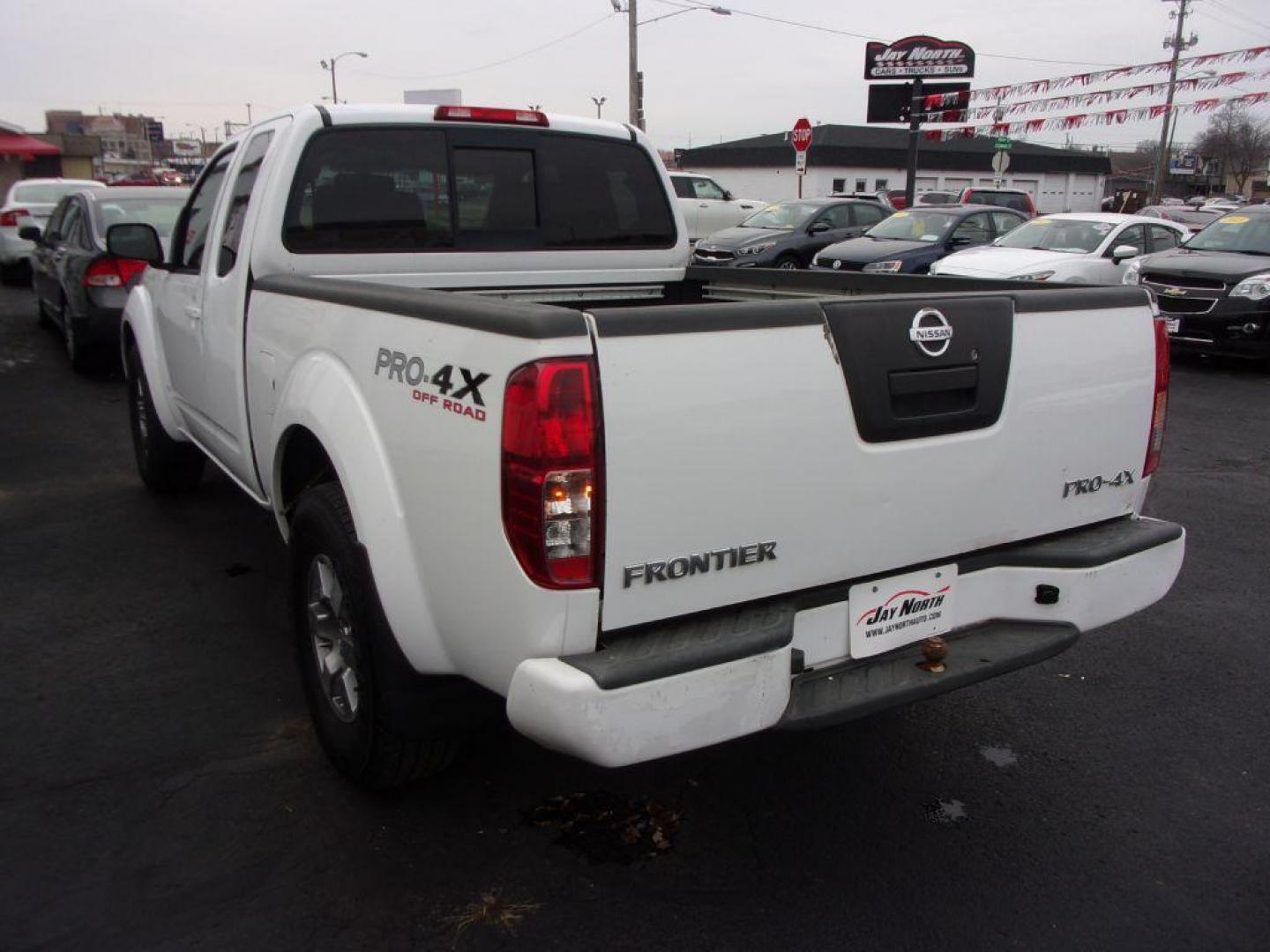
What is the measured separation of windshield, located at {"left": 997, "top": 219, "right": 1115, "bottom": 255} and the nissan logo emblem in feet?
38.1

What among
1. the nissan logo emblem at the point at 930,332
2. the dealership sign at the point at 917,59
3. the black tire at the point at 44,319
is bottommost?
the black tire at the point at 44,319

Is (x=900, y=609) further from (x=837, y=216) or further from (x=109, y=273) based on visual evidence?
(x=837, y=216)

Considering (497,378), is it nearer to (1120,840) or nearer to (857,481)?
(857,481)

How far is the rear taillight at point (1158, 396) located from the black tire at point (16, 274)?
19804 millimetres

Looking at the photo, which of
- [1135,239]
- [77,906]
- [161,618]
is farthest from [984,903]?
[1135,239]

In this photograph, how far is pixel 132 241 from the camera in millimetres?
4844

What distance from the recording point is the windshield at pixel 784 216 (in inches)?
722

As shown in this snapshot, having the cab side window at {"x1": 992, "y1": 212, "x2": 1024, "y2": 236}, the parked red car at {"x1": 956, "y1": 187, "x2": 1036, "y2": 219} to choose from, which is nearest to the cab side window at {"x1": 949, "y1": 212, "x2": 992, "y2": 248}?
the cab side window at {"x1": 992, "y1": 212, "x2": 1024, "y2": 236}

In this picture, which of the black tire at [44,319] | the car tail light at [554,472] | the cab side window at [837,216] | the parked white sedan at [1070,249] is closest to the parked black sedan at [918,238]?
the parked white sedan at [1070,249]

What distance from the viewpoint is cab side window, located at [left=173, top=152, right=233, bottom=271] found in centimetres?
464

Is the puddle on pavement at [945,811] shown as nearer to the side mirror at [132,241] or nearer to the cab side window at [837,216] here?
the side mirror at [132,241]

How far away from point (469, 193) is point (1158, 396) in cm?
275

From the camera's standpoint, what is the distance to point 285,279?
3.51m

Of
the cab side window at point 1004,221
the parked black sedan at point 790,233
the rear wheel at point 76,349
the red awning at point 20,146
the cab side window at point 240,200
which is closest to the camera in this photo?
the cab side window at point 240,200
